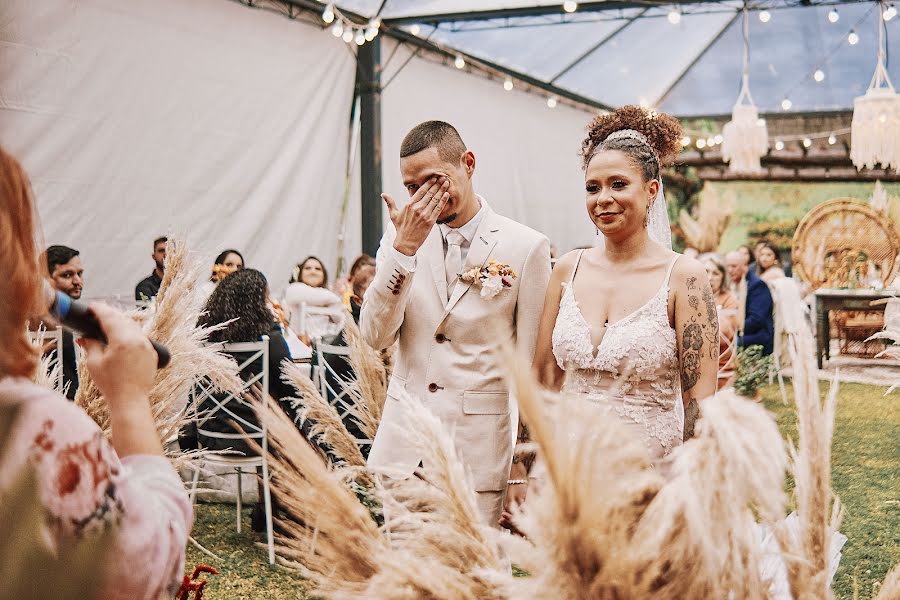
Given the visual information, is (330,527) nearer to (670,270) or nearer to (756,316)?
(670,270)

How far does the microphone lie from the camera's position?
30.8 inches

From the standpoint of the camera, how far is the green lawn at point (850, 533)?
3926mm

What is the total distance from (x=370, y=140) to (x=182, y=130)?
2.62 m

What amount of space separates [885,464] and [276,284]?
5.73m

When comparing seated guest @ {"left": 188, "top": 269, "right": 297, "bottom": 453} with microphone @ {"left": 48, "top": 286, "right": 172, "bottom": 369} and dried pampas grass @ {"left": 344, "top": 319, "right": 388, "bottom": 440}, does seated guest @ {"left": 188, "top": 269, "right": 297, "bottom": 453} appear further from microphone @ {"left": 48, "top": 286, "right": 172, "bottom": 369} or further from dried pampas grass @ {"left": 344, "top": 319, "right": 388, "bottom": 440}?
microphone @ {"left": 48, "top": 286, "right": 172, "bottom": 369}

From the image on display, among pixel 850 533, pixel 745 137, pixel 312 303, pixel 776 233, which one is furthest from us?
pixel 776 233

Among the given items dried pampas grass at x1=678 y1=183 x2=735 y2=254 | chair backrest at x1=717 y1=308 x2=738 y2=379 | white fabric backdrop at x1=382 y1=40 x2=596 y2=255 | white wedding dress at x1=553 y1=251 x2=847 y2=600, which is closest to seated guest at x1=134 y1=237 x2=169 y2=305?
white fabric backdrop at x1=382 y1=40 x2=596 y2=255

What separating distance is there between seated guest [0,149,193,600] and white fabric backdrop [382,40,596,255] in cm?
971

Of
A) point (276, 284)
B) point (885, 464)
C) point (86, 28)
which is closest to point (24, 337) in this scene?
point (885, 464)

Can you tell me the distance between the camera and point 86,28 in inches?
270

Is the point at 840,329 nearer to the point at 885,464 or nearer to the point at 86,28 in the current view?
the point at 885,464

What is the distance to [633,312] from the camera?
6.72 ft

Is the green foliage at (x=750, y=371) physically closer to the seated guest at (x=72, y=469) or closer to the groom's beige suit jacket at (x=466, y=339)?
the groom's beige suit jacket at (x=466, y=339)

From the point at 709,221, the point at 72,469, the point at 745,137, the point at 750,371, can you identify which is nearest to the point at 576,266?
the point at 72,469
